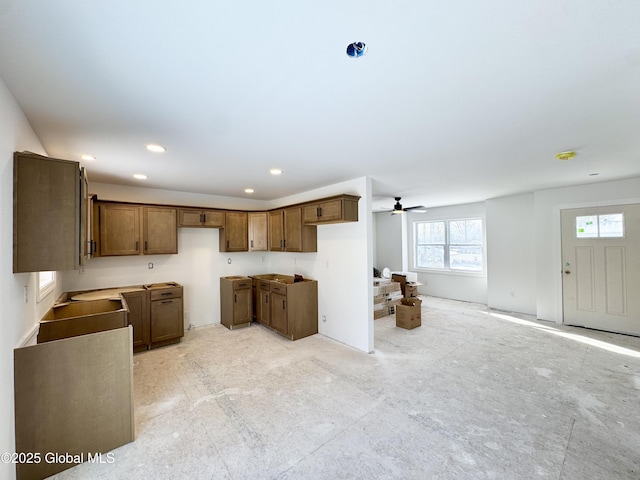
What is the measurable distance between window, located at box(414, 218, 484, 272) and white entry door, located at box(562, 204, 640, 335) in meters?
1.85

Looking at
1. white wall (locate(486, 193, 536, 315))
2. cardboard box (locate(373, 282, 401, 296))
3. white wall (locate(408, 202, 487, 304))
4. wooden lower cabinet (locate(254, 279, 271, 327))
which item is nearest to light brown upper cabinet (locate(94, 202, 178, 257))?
wooden lower cabinet (locate(254, 279, 271, 327))

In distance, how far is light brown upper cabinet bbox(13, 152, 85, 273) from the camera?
66.6 inches

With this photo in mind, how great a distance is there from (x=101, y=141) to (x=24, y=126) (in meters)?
0.54

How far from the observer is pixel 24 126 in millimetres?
1930

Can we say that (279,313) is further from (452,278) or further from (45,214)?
(452,278)

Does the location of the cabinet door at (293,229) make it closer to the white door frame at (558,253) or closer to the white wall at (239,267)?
the white wall at (239,267)

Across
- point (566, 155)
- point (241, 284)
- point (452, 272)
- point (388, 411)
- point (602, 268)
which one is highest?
point (566, 155)

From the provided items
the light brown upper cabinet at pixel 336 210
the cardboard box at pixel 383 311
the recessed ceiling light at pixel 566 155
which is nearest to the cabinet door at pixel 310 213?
the light brown upper cabinet at pixel 336 210

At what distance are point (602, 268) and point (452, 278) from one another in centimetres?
287

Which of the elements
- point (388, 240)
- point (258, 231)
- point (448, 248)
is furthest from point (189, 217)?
point (448, 248)

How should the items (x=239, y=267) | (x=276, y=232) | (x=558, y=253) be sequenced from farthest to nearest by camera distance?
(x=239, y=267) → (x=276, y=232) → (x=558, y=253)

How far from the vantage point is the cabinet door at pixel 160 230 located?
414 centimetres

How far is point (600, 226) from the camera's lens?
14.4 feet

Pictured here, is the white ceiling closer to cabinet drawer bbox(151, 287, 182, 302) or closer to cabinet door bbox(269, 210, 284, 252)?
cabinet drawer bbox(151, 287, 182, 302)
